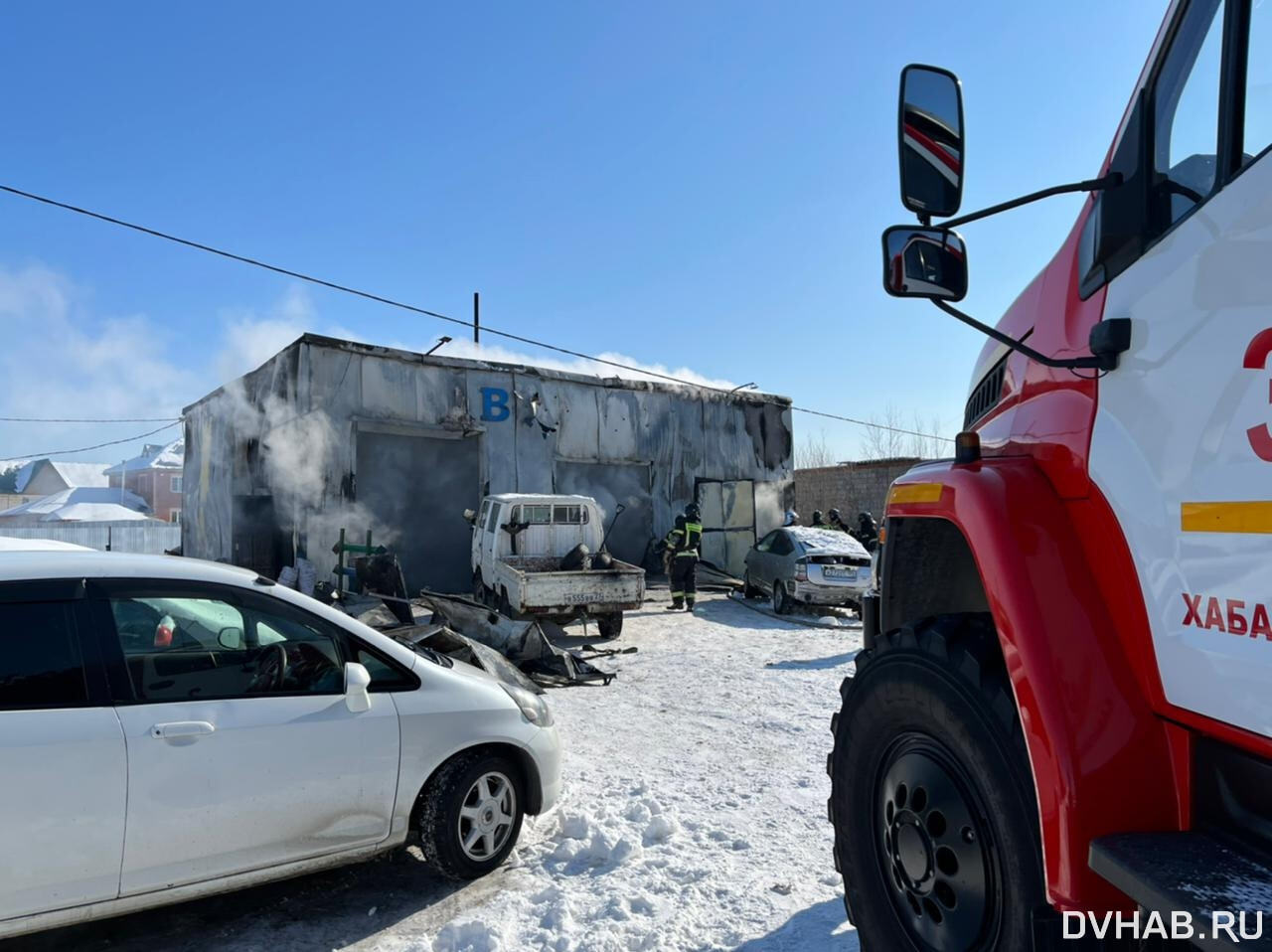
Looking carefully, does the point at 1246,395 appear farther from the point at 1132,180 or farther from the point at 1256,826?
the point at 1256,826

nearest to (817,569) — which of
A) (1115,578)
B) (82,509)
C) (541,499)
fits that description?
→ (541,499)

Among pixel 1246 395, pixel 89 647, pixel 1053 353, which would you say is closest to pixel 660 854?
pixel 89 647

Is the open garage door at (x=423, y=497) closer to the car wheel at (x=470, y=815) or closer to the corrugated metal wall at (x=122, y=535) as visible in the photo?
the car wheel at (x=470, y=815)

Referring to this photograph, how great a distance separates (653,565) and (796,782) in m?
15.1

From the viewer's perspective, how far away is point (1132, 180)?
202cm

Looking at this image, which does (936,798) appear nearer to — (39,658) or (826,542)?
(39,658)

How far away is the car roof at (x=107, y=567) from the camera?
3.15m

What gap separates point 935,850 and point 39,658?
3.32 meters

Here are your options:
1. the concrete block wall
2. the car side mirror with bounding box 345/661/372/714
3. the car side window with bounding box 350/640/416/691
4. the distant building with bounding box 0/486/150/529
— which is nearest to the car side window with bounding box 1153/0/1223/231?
the car side mirror with bounding box 345/661/372/714

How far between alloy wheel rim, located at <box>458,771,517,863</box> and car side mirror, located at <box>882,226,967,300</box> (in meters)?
3.11

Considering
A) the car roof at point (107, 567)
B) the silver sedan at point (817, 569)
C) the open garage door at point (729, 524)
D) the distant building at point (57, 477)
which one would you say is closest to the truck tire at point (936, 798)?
the car roof at point (107, 567)

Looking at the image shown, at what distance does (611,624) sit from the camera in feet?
37.5

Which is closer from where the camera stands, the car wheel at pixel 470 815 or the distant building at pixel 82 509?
the car wheel at pixel 470 815

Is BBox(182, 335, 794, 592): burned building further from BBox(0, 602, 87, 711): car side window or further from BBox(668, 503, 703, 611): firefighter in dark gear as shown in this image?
BBox(0, 602, 87, 711): car side window
